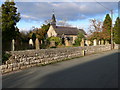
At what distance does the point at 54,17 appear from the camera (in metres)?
69.8

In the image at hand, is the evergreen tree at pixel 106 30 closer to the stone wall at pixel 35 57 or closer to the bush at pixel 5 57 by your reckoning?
the stone wall at pixel 35 57

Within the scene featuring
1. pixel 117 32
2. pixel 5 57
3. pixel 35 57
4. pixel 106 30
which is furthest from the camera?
pixel 117 32

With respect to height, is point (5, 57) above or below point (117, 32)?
below

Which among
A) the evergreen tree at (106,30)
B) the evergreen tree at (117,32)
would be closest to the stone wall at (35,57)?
the evergreen tree at (106,30)

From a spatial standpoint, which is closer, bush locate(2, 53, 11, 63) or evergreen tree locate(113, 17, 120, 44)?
bush locate(2, 53, 11, 63)

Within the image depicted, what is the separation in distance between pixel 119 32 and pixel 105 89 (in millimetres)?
40764

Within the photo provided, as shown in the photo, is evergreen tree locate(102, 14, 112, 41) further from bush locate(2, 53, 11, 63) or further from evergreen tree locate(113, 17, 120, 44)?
bush locate(2, 53, 11, 63)

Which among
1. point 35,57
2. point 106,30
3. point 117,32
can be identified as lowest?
point 35,57

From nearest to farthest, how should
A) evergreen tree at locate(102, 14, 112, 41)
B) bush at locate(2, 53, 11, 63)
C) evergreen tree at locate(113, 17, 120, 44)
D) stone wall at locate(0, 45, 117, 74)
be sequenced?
1. bush at locate(2, 53, 11, 63)
2. stone wall at locate(0, 45, 117, 74)
3. evergreen tree at locate(102, 14, 112, 41)
4. evergreen tree at locate(113, 17, 120, 44)

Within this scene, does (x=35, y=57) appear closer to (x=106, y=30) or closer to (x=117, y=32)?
(x=106, y=30)

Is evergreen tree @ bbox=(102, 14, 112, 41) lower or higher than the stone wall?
higher

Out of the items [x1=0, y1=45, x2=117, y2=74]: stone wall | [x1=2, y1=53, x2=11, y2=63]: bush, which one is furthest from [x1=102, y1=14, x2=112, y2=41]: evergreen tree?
[x1=2, y1=53, x2=11, y2=63]: bush

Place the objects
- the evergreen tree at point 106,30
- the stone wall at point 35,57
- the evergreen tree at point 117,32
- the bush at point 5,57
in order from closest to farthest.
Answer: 1. the bush at point 5,57
2. the stone wall at point 35,57
3. the evergreen tree at point 106,30
4. the evergreen tree at point 117,32

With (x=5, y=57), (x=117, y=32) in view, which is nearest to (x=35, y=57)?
(x=5, y=57)
